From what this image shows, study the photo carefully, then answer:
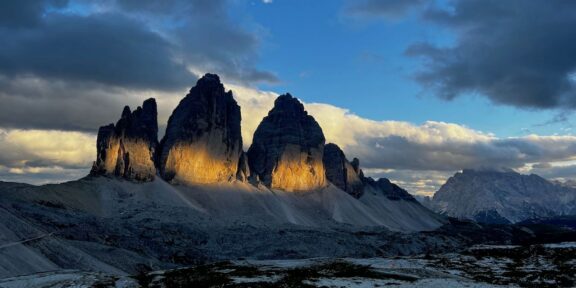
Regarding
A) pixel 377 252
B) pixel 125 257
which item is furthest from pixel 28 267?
pixel 377 252

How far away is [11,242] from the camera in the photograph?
10638 cm

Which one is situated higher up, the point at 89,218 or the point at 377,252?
the point at 89,218

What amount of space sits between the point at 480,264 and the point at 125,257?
8701 centimetres

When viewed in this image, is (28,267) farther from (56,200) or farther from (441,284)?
(56,200)

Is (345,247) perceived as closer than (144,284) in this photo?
No

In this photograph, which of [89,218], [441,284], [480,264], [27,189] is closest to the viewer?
[441,284]

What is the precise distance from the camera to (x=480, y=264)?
7488 centimetres

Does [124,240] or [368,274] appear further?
[124,240]

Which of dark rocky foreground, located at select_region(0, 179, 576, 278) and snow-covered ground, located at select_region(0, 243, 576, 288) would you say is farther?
dark rocky foreground, located at select_region(0, 179, 576, 278)

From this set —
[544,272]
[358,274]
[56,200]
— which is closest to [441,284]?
[358,274]

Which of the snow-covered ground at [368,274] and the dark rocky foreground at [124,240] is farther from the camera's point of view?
the dark rocky foreground at [124,240]

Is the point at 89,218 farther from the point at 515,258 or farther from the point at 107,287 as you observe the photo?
the point at 515,258

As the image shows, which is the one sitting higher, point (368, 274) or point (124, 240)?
point (368, 274)

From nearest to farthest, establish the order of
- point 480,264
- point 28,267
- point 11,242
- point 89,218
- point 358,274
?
1. point 358,274
2. point 480,264
3. point 28,267
4. point 11,242
5. point 89,218
